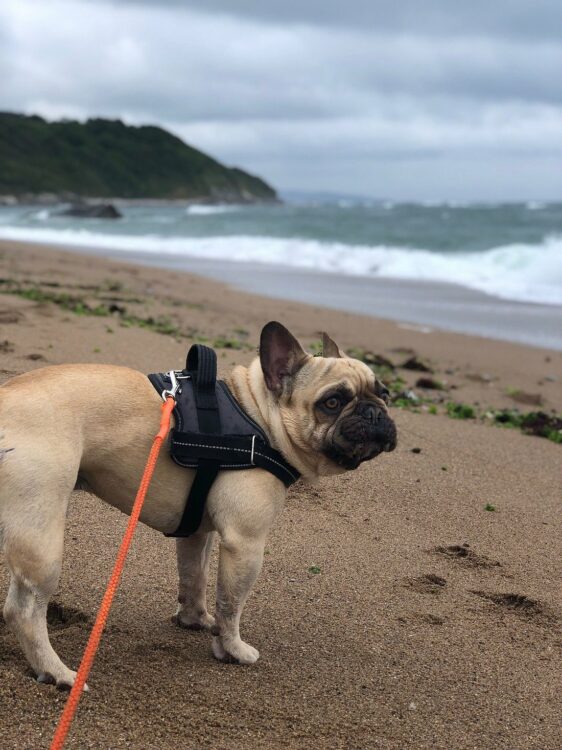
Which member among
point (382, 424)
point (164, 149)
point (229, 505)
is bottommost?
point (229, 505)

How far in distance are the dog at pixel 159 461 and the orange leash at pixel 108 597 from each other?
16 centimetres

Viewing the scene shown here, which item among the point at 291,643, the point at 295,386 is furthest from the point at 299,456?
the point at 291,643

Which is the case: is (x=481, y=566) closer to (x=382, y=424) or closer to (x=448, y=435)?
(x=382, y=424)

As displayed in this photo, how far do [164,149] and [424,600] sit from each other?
15704cm

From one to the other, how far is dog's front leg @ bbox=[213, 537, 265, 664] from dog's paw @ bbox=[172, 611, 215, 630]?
0.92ft

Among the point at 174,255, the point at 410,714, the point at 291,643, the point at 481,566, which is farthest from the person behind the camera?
the point at 174,255

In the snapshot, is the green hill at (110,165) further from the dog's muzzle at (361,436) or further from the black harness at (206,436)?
the dog's muzzle at (361,436)

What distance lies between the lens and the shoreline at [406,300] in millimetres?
14109

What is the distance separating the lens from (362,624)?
13.7ft

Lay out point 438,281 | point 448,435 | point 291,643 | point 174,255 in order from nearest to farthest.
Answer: point 291,643 < point 448,435 < point 438,281 < point 174,255

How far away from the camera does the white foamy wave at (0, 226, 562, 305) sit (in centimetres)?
2170

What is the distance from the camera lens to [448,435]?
7156 millimetres

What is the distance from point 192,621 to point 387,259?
77.7ft

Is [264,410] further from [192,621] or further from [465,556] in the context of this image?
[465,556]
